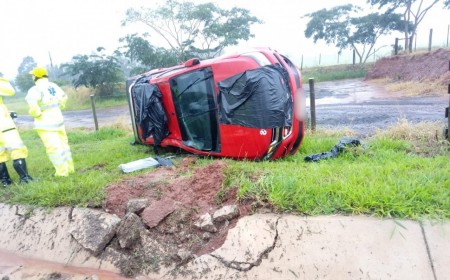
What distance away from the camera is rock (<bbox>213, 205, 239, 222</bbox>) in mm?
3363

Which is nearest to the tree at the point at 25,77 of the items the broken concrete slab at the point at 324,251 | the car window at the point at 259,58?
the car window at the point at 259,58

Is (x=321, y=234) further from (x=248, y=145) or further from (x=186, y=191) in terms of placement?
(x=248, y=145)

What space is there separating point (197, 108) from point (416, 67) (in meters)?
15.5

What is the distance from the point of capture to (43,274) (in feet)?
11.2

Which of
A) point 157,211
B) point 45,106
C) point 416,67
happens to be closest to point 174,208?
point 157,211

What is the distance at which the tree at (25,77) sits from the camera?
40.1 m

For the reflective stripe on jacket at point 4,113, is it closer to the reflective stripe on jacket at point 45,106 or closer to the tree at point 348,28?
the reflective stripe on jacket at point 45,106

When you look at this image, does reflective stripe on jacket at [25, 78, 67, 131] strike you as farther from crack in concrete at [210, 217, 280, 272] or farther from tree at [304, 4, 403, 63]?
tree at [304, 4, 403, 63]

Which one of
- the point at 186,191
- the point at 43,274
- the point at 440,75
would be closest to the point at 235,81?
the point at 186,191

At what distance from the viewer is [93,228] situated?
3.64m

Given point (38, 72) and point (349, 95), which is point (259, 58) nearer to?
point (38, 72)

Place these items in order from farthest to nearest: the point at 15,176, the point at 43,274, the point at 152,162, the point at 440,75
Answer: the point at 440,75 < the point at 15,176 < the point at 152,162 < the point at 43,274

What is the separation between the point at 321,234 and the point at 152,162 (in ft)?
9.29

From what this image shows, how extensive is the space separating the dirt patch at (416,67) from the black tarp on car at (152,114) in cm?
1170
